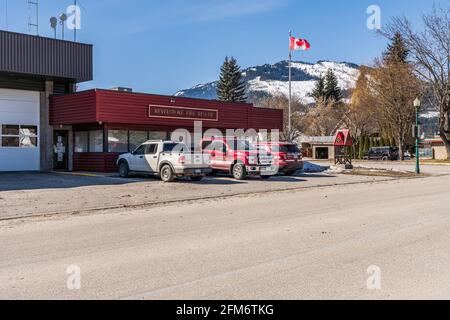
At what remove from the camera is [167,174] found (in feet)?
68.9

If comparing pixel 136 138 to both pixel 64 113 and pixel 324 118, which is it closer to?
pixel 64 113

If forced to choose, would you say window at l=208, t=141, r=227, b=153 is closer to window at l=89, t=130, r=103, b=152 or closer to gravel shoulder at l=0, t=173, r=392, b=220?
gravel shoulder at l=0, t=173, r=392, b=220

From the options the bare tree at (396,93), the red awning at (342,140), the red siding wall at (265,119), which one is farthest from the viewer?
the bare tree at (396,93)

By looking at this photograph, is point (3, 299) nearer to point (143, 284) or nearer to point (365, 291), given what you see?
point (143, 284)

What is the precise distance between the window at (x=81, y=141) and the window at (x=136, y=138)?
2568 mm

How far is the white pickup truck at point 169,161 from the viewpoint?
67.4 feet

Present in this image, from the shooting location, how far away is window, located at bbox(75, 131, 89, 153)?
28.2 m

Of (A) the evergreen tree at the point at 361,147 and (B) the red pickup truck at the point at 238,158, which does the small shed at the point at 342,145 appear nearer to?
(B) the red pickup truck at the point at 238,158

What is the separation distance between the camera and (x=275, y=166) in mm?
24641

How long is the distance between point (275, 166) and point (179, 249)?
1719 cm

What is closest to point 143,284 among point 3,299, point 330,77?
point 3,299

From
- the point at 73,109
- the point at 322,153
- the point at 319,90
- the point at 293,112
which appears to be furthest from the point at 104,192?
the point at 319,90

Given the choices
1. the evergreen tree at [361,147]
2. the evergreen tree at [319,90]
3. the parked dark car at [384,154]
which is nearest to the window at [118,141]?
the parked dark car at [384,154]

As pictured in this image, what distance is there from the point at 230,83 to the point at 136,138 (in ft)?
185
